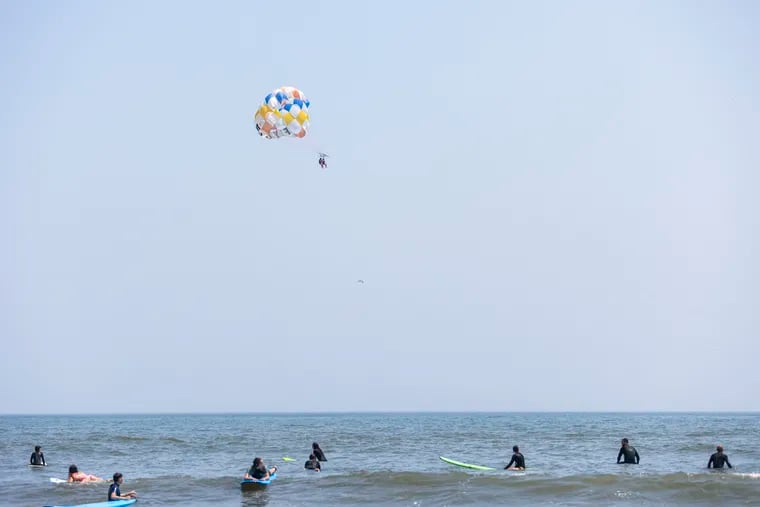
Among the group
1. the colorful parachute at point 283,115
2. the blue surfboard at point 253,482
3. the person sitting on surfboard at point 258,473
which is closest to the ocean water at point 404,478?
the blue surfboard at point 253,482

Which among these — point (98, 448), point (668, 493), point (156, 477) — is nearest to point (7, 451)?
point (98, 448)

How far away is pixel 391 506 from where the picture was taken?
21.4 meters

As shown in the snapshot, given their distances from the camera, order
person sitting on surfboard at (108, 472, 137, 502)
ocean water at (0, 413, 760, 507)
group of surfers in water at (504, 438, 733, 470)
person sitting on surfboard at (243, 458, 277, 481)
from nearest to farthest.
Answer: person sitting on surfboard at (108, 472, 137, 502)
ocean water at (0, 413, 760, 507)
person sitting on surfboard at (243, 458, 277, 481)
group of surfers in water at (504, 438, 733, 470)

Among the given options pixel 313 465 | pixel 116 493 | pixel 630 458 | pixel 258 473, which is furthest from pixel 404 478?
pixel 116 493

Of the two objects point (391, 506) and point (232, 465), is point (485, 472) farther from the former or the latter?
point (232, 465)

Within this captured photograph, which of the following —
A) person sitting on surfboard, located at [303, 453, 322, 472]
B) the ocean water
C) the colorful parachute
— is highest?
the colorful parachute

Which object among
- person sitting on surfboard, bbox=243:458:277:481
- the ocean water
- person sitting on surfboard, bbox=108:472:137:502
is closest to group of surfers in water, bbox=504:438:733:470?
the ocean water

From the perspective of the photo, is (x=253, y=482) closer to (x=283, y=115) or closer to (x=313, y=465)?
(x=313, y=465)

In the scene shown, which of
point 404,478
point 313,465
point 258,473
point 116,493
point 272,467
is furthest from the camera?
point 313,465

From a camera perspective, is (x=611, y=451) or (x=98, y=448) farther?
(x=98, y=448)

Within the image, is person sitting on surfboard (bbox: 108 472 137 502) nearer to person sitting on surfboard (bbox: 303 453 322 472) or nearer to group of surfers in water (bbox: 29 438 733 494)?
group of surfers in water (bbox: 29 438 733 494)

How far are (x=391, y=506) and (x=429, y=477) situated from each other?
17.4 feet

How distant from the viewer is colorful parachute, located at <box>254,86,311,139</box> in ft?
95.7

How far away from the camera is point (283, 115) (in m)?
29.1
